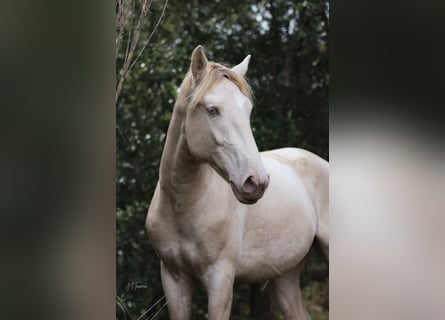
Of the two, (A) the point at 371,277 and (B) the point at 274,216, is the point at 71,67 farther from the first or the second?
(A) the point at 371,277

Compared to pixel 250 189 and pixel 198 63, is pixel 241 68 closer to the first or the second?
pixel 198 63

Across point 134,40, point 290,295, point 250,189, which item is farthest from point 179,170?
point 290,295

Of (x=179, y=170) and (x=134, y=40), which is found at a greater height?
(x=134, y=40)

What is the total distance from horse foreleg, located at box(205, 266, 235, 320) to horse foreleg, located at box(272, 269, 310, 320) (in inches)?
11.2

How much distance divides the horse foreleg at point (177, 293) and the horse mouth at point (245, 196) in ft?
1.55

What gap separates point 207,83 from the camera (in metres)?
3.08

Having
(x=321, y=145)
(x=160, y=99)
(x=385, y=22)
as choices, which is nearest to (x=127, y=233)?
(x=160, y=99)

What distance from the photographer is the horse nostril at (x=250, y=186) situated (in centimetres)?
297

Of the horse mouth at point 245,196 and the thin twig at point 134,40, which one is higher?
the thin twig at point 134,40

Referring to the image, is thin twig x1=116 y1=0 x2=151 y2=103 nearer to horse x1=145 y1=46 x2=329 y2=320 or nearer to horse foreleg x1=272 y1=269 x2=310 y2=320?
horse x1=145 y1=46 x2=329 y2=320

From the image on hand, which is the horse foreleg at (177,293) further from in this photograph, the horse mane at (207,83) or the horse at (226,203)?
the horse mane at (207,83)

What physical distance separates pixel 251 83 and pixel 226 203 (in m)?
0.55

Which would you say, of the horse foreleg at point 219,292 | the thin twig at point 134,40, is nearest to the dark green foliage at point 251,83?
the thin twig at point 134,40

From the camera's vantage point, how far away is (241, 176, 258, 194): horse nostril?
297 cm
